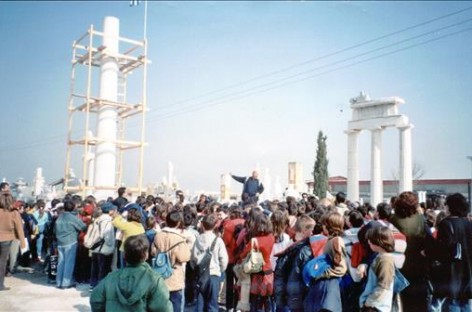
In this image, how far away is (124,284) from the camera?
11.4 feet

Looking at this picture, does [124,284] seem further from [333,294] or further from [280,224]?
[280,224]

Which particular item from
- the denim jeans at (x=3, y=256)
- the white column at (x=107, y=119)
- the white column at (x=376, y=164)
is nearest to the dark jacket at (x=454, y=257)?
the denim jeans at (x=3, y=256)

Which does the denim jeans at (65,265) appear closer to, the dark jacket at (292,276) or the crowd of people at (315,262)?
the crowd of people at (315,262)

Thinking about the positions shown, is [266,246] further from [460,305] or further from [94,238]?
[94,238]

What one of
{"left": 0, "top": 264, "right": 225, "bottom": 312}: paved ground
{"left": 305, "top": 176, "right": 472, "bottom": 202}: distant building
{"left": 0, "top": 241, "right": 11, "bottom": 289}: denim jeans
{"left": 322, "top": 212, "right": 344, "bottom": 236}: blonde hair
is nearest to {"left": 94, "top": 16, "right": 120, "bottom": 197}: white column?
{"left": 0, "top": 264, "right": 225, "bottom": 312}: paved ground

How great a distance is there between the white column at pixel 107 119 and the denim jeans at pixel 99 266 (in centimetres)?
1316

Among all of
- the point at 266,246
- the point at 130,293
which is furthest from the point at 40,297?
the point at 130,293

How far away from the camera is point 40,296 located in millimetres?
8086

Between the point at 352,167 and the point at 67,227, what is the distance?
2501cm

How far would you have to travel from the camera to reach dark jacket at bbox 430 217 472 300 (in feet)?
16.2

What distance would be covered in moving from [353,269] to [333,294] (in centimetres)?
38

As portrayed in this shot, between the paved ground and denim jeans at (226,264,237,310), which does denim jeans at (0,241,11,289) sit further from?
denim jeans at (226,264,237,310)

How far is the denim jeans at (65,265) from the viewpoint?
8.77 meters

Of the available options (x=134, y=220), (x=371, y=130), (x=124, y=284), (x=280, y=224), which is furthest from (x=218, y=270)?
(x=371, y=130)
